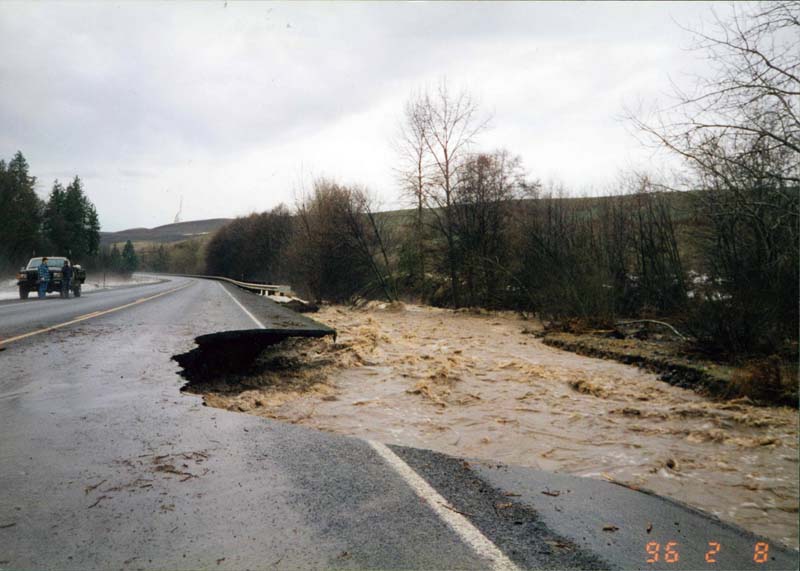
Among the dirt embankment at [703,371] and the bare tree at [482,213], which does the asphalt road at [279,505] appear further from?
the bare tree at [482,213]

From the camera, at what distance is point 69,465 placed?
3889 millimetres

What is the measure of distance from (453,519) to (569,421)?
3.92 metres

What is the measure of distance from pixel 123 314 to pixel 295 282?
A: 66.9 ft

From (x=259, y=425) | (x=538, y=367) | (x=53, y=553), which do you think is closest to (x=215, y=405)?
(x=259, y=425)

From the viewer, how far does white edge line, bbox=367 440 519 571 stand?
278cm

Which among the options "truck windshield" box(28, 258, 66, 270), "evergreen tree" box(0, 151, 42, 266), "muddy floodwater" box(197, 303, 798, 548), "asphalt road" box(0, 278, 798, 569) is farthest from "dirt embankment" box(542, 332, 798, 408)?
"evergreen tree" box(0, 151, 42, 266)

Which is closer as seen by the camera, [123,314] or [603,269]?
[123,314]

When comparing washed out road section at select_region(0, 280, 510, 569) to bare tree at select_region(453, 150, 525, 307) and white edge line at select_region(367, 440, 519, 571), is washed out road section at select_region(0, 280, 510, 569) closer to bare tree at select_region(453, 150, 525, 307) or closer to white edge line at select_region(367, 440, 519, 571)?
white edge line at select_region(367, 440, 519, 571)

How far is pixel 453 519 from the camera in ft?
10.7

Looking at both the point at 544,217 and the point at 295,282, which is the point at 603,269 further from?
the point at 295,282

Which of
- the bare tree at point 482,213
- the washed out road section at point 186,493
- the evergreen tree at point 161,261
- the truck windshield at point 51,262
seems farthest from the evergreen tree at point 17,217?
the evergreen tree at point 161,261

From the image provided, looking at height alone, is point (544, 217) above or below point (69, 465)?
above

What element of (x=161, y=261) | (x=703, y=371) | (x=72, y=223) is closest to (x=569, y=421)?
(x=703, y=371)

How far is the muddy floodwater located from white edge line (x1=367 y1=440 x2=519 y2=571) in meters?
1.03
